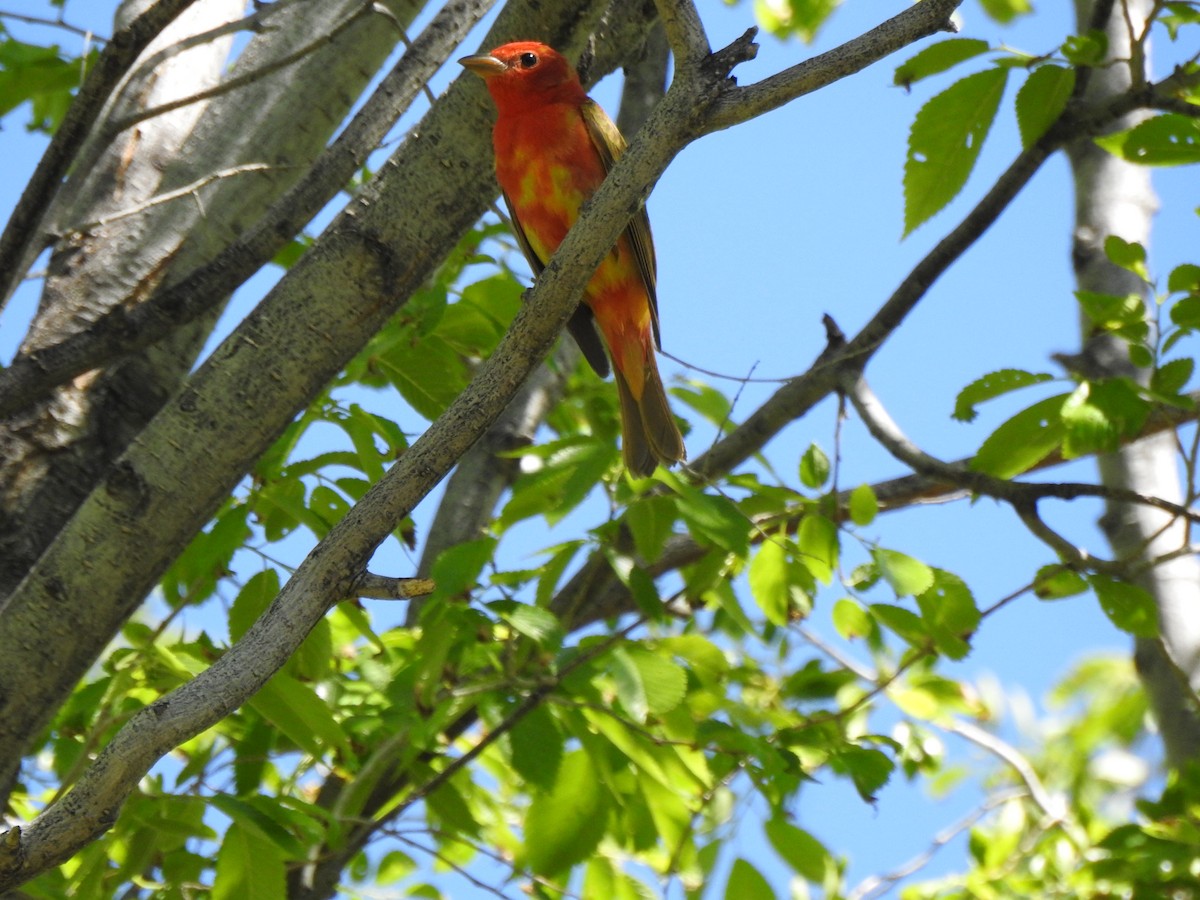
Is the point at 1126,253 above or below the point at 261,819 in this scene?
above

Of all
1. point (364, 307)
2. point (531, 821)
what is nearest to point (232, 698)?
point (364, 307)

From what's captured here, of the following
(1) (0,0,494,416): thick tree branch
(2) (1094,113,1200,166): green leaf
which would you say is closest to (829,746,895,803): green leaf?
(2) (1094,113,1200,166): green leaf

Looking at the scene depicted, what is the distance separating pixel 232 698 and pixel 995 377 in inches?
79.1

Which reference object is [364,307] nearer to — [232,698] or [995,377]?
[232,698]

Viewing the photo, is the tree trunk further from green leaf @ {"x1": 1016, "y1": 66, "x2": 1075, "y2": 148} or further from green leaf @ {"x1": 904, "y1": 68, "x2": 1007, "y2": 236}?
green leaf @ {"x1": 904, "y1": 68, "x2": 1007, "y2": 236}

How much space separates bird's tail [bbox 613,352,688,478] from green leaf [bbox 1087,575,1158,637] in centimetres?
116

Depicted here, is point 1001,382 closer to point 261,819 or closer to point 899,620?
point 899,620

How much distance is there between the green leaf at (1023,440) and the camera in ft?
9.72

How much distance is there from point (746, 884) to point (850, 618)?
684 millimetres

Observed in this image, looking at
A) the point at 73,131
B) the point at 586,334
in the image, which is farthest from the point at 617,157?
the point at 73,131

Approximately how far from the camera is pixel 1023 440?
9.96ft

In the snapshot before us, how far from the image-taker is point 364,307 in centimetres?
258

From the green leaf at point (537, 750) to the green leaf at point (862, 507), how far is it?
875 millimetres

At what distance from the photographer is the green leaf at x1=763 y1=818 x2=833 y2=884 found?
9.82ft
